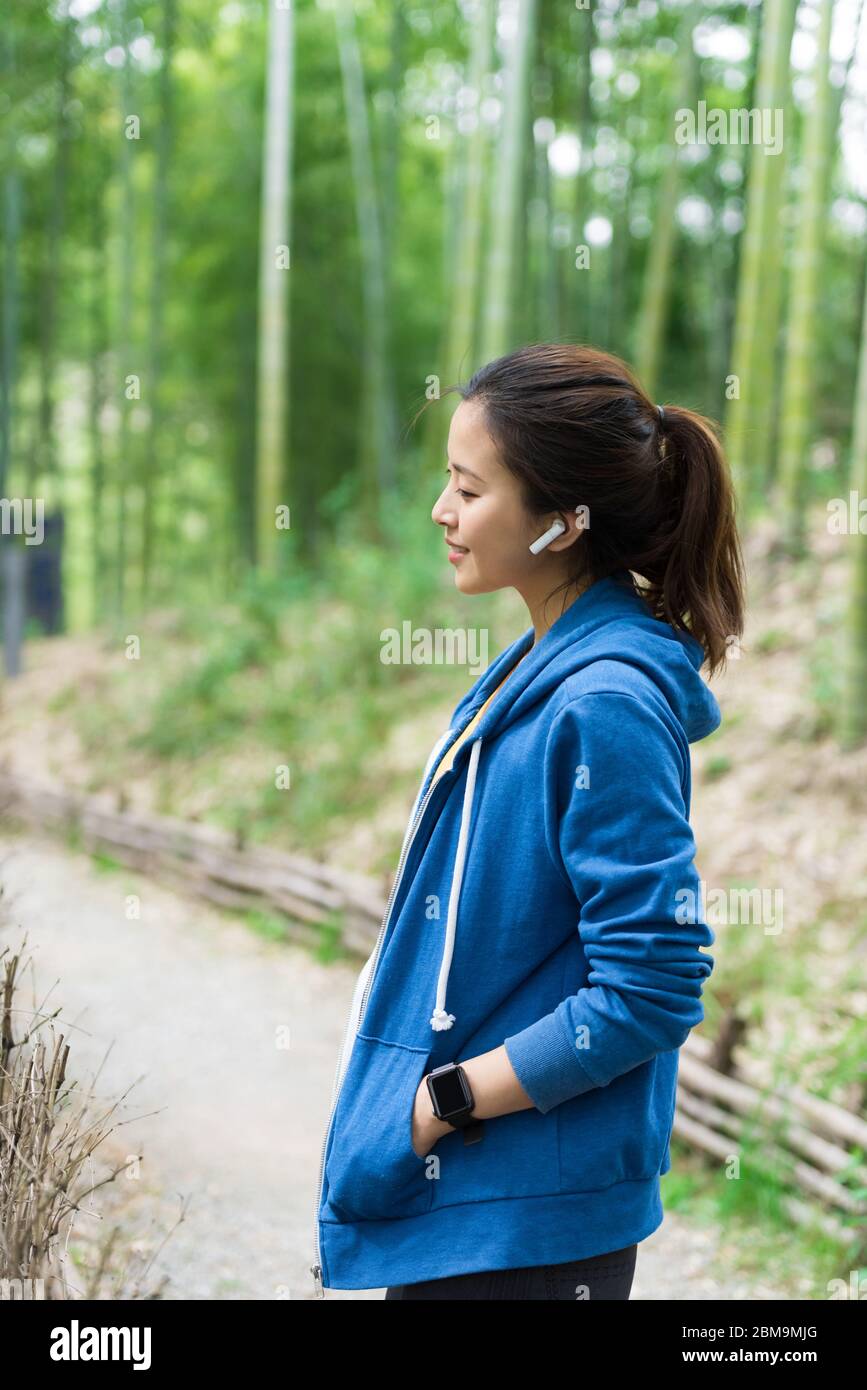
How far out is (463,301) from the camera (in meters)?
8.93

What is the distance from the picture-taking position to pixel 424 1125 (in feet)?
4.17

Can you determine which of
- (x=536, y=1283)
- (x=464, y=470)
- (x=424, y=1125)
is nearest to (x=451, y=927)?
(x=424, y=1125)

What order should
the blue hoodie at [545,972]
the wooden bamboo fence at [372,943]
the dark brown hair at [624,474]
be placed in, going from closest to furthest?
the blue hoodie at [545,972]
the dark brown hair at [624,474]
the wooden bamboo fence at [372,943]

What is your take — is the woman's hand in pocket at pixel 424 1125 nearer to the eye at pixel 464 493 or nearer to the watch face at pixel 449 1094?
the watch face at pixel 449 1094

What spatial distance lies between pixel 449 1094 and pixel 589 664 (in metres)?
0.43

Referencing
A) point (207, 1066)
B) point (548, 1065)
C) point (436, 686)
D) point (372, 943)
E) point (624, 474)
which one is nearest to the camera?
point (548, 1065)

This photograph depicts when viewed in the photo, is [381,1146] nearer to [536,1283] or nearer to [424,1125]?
[424,1125]

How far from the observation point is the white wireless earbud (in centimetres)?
135

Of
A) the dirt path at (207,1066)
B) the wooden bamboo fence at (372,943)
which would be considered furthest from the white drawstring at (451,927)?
the wooden bamboo fence at (372,943)

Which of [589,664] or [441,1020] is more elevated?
[589,664]

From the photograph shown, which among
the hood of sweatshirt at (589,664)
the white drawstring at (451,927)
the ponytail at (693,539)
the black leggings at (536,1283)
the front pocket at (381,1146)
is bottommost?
the black leggings at (536,1283)

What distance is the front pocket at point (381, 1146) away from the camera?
4.19 ft

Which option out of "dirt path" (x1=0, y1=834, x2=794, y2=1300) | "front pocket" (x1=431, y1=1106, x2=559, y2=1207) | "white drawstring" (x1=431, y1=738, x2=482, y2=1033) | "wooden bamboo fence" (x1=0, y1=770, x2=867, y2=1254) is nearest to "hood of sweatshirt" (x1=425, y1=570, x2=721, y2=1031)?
"white drawstring" (x1=431, y1=738, x2=482, y2=1033)
